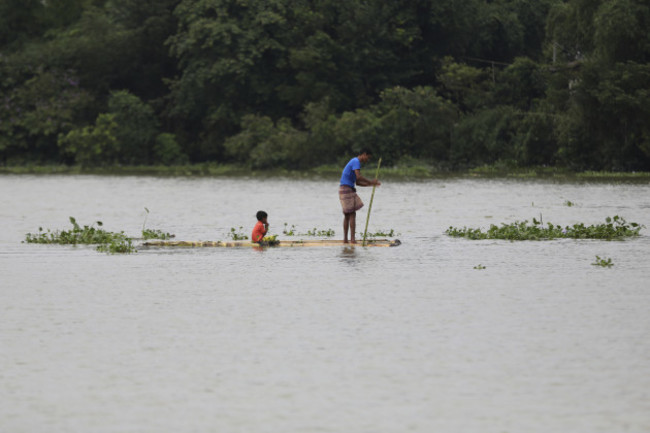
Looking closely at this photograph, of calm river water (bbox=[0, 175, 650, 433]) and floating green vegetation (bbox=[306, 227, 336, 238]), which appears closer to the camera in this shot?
calm river water (bbox=[0, 175, 650, 433])

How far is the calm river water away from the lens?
8.15m

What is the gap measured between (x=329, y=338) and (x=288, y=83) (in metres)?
53.3

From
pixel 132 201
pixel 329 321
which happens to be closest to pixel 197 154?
pixel 132 201

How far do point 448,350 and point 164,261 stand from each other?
8552 millimetres

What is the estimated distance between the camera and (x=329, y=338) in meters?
10.8

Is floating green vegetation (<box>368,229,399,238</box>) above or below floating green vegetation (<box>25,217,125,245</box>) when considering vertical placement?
above

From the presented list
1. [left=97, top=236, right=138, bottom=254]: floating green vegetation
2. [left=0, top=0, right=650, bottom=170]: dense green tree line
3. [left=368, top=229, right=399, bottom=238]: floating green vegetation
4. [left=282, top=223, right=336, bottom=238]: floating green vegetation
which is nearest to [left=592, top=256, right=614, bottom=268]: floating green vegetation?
[left=368, top=229, right=399, bottom=238]: floating green vegetation

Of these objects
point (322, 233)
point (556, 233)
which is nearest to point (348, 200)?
point (322, 233)

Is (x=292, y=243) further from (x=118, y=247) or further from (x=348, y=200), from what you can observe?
(x=118, y=247)

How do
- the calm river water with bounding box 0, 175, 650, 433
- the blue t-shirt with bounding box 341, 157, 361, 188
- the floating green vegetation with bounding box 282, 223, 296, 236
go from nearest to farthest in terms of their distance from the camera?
1. the calm river water with bounding box 0, 175, 650, 433
2. the blue t-shirt with bounding box 341, 157, 361, 188
3. the floating green vegetation with bounding box 282, 223, 296, 236

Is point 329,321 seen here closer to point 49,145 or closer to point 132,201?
point 132,201

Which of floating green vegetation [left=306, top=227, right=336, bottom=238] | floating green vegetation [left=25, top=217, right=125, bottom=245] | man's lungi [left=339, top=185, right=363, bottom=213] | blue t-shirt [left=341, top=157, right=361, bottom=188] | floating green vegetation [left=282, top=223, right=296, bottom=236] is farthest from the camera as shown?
floating green vegetation [left=282, top=223, right=296, bottom=236]

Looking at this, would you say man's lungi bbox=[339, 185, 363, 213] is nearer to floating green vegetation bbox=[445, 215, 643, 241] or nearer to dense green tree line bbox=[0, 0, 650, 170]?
floating green vegetation bbox=[445, 215, 643, 241]

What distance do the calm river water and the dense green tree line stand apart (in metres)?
32.5
